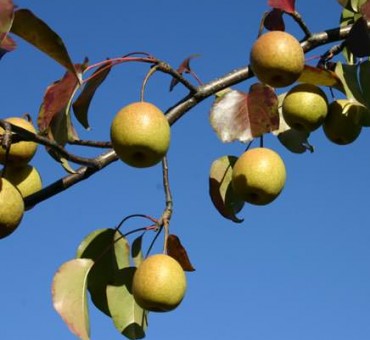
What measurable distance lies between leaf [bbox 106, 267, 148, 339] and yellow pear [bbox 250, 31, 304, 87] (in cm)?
59

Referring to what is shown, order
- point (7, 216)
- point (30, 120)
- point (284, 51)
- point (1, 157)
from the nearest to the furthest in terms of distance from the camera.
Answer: point (7, 216)
point (284, 51)
point (1, 157)
point (30, 120)

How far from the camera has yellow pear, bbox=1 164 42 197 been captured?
1.93m

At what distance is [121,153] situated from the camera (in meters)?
1.71

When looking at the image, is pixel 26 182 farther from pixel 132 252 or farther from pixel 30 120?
pixel 132 252

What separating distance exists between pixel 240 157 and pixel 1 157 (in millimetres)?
551

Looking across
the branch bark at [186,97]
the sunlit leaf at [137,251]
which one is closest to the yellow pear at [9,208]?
the branch bark at [186,97]

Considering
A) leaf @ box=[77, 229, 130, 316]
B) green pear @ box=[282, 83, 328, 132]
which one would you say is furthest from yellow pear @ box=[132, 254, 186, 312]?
green pear @ box=[282, 83, 328, 132]

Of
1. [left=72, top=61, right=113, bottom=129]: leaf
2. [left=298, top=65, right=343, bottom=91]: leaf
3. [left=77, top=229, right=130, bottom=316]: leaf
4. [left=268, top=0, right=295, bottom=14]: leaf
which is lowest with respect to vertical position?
[left=77, top=229, right=130, bottom=316]: leaf

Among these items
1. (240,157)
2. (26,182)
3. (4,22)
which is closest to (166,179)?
(240,157)

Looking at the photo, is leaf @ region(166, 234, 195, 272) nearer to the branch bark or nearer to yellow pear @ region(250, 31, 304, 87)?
the branch bark

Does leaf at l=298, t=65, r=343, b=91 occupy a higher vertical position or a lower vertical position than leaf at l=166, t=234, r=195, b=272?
higher

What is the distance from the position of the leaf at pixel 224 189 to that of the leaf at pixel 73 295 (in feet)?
1.16

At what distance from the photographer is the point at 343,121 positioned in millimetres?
2020

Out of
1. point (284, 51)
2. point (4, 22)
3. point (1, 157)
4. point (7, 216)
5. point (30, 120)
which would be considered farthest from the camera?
point (30, 120)
